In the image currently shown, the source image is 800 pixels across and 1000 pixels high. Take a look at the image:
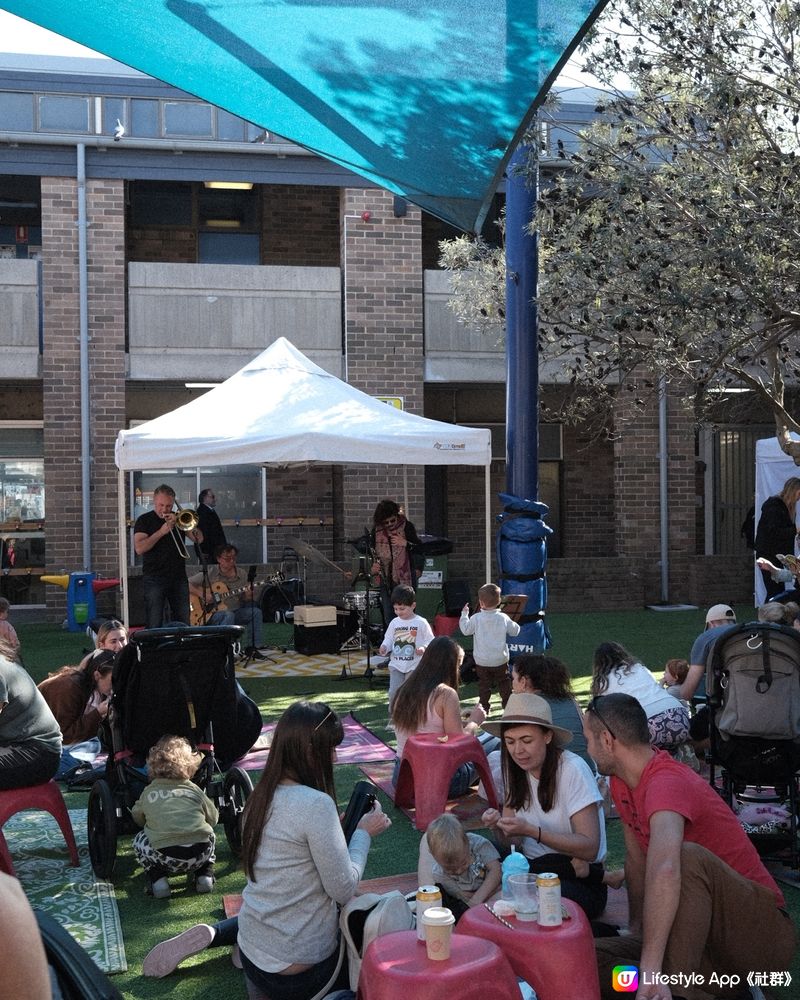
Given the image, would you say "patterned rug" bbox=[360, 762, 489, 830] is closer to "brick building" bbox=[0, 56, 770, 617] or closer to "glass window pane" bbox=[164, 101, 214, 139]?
"brick building" bbox=[0, 56, 770, 617]

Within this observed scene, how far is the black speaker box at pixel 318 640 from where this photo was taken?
13.0m

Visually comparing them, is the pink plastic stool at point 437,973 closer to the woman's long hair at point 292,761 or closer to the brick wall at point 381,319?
the woman's long hair at point 292,761

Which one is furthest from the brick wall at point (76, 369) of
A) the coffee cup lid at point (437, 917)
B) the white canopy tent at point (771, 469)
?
the coffee cup lid at point (437, 917)

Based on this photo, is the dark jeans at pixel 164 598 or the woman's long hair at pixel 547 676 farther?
the dark jeans at pixel 164 598

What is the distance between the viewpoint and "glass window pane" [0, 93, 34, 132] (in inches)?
624

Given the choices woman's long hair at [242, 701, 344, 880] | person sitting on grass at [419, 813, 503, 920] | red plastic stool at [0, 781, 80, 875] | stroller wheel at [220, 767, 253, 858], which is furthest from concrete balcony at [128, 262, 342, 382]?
woman's long hair at [242, 701, 344, 880]

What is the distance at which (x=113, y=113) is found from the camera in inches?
635

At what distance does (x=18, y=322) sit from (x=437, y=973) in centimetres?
1443

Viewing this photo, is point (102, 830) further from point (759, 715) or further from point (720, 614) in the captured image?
point (720, 614)

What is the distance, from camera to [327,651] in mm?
13125

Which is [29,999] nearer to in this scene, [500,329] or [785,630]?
[785,630]

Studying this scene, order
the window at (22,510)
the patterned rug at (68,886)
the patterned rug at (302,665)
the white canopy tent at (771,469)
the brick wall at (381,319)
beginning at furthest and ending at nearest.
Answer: the window at (22,510) < the brick wall at (381,319) < the white canopy tent at (771,469) < the patterned rug at (302,665) < the patterned rug at (68,886)

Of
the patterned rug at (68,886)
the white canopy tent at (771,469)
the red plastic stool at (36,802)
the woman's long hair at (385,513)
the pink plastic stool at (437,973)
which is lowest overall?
the patterned rug at (68,886)

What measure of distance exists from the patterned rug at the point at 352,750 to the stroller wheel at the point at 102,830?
7.27 ft
